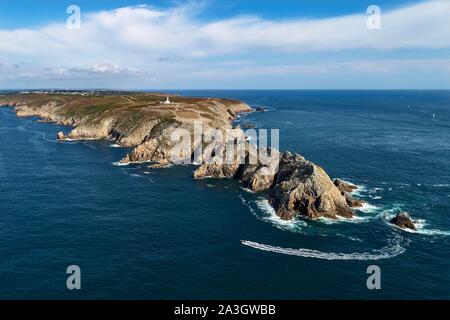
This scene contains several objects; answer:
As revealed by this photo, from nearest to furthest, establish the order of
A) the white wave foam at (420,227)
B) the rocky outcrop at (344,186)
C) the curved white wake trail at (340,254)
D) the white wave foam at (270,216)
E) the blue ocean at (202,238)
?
the blue ocean at (202,238)
the curved white wake trail at (340,254)
the white wave foam at (420,227)
the white wave foam at (270,216)
the rocky outcrop at (344,186)

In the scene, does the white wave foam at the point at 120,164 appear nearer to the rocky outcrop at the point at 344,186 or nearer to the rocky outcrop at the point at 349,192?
the rocky outcrop at the point at 344,186

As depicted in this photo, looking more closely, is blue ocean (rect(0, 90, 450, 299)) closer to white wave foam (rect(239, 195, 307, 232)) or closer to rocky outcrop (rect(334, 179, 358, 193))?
white wave foam (rect(239, 195, 307, 232))

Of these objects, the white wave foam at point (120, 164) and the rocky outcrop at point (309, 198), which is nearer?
the rocky outcrop at point (309, 198)

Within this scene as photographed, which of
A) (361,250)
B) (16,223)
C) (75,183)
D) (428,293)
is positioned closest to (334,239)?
(361,250)

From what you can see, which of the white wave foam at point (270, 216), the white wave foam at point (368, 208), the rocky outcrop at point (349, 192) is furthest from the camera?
the rocky outcrop at point (349, 192)

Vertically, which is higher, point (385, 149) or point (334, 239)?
point (385, 149)

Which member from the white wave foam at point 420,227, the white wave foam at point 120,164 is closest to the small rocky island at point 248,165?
the white wave foam at point 120,164
